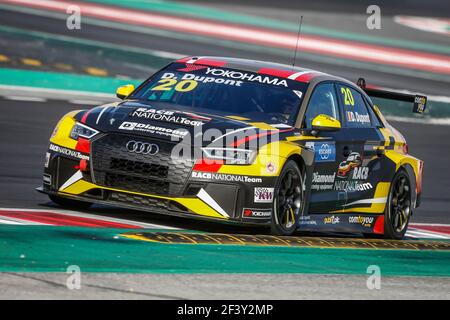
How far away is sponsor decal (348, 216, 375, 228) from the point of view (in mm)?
10805

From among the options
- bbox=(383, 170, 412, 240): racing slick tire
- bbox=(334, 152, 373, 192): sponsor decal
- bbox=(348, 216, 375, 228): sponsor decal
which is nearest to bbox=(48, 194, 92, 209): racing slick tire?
bbox=(334, 152, 373, 192): sponsor decal

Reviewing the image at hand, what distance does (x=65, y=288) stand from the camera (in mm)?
6500

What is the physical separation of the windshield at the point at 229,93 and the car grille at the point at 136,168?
972 millimetres

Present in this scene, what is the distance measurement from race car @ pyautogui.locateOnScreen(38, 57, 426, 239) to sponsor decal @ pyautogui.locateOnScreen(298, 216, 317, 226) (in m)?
0.01

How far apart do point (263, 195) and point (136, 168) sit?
1002mm

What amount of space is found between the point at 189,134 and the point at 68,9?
2224 cm

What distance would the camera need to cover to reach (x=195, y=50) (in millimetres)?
27156

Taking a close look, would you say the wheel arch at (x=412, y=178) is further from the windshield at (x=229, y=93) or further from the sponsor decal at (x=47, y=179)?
the sponsor decal at (x=47, y=179)

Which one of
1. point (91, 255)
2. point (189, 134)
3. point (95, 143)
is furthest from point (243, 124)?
point (91, 255)

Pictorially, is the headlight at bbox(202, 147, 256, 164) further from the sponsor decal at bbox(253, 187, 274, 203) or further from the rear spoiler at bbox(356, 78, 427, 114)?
the rear spoiler at bbox(356, 78, 427, 114)

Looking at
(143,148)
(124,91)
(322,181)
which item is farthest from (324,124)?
(124,91)

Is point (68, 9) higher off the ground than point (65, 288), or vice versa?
point (68, 9)
